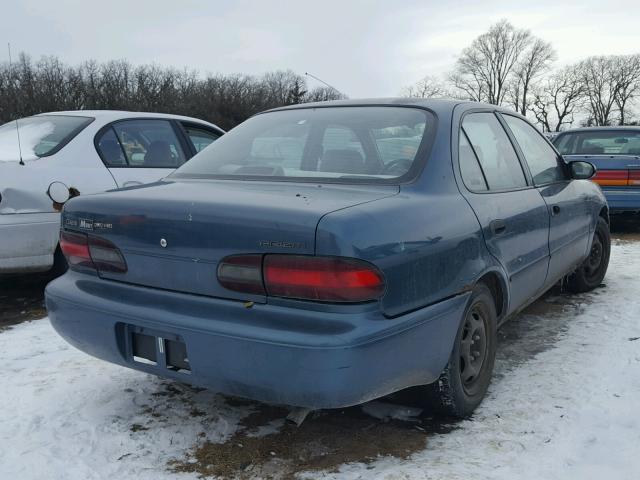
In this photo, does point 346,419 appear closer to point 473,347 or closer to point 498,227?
point 473,347

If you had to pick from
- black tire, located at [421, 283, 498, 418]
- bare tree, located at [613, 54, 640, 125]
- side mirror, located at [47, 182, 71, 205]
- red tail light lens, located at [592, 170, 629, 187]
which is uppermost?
bare tree, located at [613, 54, 640, 125]

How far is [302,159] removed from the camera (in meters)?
2.99

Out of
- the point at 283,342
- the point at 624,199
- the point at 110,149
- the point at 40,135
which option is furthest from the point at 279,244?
the point at 624,199

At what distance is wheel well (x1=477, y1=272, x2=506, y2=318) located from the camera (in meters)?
2.97

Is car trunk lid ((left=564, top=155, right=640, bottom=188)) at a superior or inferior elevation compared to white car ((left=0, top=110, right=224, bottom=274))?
inferior

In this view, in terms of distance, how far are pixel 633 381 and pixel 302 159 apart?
205cm

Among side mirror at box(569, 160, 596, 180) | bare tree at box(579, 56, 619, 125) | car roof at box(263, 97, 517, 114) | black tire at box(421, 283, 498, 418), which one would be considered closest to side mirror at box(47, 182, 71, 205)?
car roof at box(263, 97, 517, 114)

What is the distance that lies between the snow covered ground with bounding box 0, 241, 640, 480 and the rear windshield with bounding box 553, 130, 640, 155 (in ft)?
17.6

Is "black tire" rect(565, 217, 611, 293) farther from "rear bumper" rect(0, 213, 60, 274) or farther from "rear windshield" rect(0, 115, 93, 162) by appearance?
"rear windshield" rect(0, 115, 93, 162)

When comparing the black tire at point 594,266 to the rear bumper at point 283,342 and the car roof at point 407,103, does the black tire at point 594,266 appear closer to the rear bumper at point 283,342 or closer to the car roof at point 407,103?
the car roof at point 407,103

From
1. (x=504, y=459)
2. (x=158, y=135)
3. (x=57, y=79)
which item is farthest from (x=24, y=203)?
(x=57, y=79)

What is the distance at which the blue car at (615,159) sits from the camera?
796 cm

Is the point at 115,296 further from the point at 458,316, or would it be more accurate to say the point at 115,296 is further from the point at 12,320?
the point at 12,320

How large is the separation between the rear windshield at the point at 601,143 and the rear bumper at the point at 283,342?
698 centimetres
